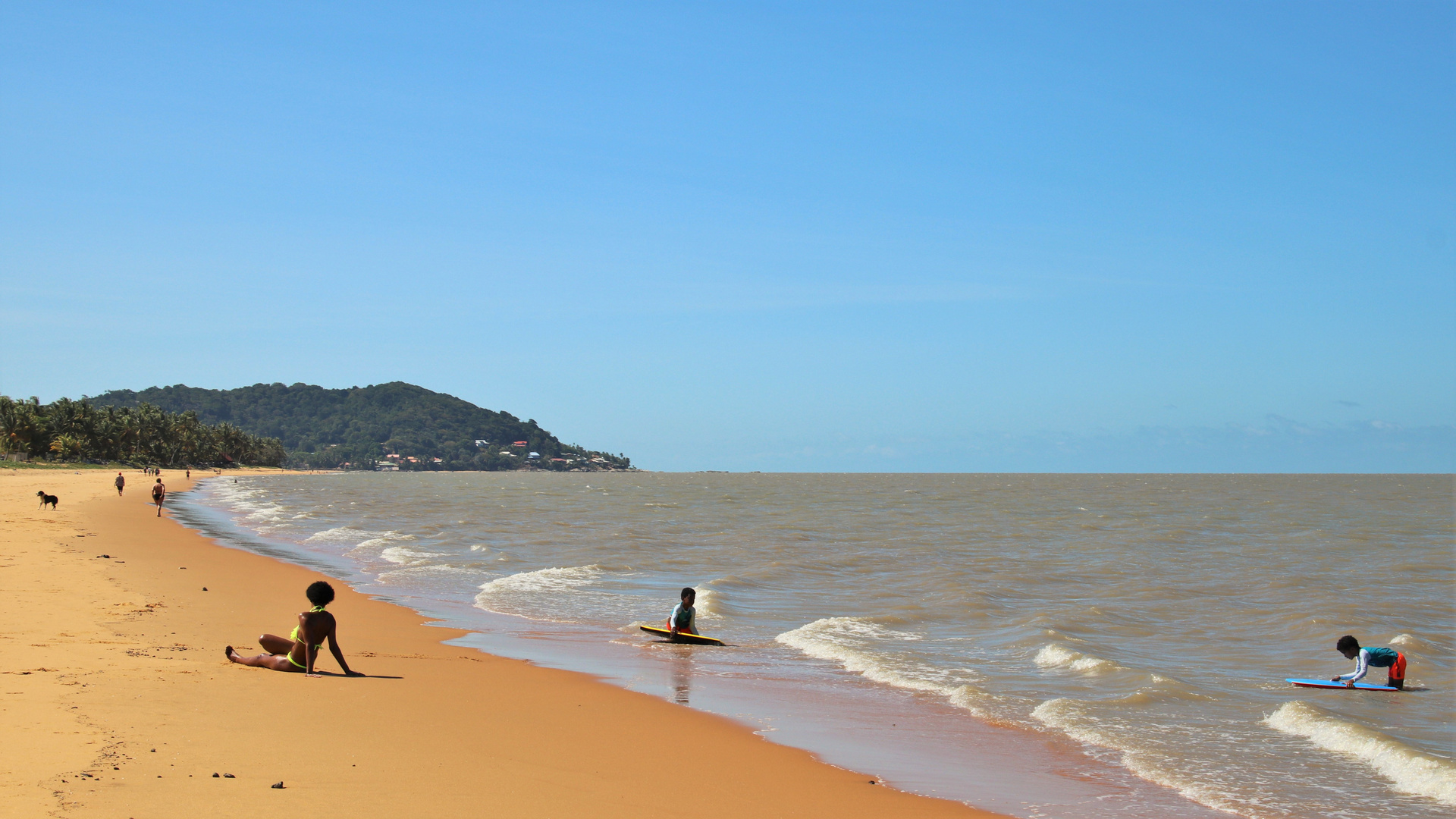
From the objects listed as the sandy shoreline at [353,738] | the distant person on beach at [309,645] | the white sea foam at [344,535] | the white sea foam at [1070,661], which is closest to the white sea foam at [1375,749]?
the white sea foam at [1070,661]

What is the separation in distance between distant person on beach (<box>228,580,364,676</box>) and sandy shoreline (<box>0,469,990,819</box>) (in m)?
0.21

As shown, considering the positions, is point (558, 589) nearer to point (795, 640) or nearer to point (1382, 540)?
point (795, 640)

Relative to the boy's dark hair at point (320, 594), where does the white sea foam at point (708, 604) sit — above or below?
below

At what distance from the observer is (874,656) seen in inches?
565

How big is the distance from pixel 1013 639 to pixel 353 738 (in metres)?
11.2

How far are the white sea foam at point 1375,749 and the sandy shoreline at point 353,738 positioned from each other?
4.35 metres

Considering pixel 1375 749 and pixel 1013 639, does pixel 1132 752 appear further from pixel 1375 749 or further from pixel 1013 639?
pixel 1013 639

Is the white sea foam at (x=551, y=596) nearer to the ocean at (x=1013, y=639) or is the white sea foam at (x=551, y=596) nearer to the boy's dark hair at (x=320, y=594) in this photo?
the ocean at (x=1013, y=639)

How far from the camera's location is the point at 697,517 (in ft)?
173

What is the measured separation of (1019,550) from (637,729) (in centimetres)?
2612

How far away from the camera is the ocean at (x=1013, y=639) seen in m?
8.80

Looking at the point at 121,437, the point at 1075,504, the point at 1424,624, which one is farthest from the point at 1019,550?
the point at 121,437

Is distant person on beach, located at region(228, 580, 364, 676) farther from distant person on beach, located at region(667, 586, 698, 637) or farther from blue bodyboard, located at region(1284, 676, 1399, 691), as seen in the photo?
blue bodyboard, located at region(1284, 676, 1399, 691)

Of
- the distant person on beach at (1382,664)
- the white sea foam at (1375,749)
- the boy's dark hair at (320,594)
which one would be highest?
the boy's dark hair at (320,594)
